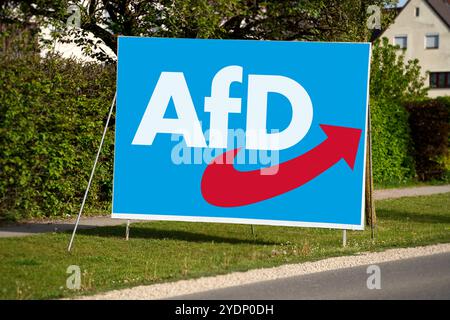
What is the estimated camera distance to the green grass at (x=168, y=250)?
9914 mm

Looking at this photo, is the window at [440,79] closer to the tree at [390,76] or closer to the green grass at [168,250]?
the tree at [390,76]

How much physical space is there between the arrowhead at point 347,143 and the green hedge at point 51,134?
518 cm

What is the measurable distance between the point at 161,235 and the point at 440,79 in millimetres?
56938

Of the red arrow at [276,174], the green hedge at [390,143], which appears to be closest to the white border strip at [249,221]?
the red arrow at [276,174]

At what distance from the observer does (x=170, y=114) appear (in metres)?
12.9

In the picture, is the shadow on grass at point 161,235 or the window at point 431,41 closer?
the shadow on grass at point 161,235

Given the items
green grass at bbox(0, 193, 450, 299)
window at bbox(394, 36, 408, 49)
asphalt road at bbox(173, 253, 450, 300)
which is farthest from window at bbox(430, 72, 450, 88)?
asphalt road at bbox(173, 253, 450, 300)

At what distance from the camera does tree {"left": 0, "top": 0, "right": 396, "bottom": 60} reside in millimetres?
A: 17125

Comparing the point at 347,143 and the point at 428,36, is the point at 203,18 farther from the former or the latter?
the point at 428,36

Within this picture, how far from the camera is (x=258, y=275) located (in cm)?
1036

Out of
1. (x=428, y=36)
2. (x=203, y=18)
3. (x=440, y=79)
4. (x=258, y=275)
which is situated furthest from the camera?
(x=428, y=36)

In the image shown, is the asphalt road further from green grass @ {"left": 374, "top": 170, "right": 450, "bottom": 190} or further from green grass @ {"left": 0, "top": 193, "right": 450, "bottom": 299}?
green grass @ {"left": 374, "top": 170, "right": 450, "bottom": 190}

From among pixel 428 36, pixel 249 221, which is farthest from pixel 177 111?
pixel 428 36

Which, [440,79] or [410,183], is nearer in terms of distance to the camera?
[410,183]
